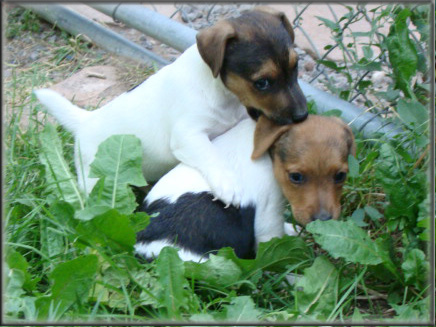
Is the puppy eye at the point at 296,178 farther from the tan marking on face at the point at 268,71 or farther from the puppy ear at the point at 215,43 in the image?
the puppy ear at the point at 215,43

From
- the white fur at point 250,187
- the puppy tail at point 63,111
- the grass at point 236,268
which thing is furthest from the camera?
the puppy tail at point 63,111

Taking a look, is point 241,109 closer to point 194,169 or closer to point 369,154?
point 194,169

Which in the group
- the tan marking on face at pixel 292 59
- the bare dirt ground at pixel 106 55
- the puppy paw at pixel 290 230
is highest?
the tan marking on face at pixel 292 59

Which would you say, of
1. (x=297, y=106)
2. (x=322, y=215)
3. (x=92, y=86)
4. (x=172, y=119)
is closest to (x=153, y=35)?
(x=92, y=86)

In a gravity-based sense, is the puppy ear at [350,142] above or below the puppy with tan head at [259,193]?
above

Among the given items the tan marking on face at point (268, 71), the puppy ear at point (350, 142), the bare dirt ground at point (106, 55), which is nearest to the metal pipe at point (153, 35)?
the bare dirt ground at point (106, 55)

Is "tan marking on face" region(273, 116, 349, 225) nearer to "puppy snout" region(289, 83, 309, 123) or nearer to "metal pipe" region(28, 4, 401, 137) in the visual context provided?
"puppy snout" region(289, 83, 309, 123)

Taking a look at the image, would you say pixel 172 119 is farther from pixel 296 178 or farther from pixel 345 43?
pixel 345 43

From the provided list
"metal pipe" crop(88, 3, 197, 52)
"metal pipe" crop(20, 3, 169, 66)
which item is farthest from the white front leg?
"metal pipe" crop(20, 3, 169, 66)
